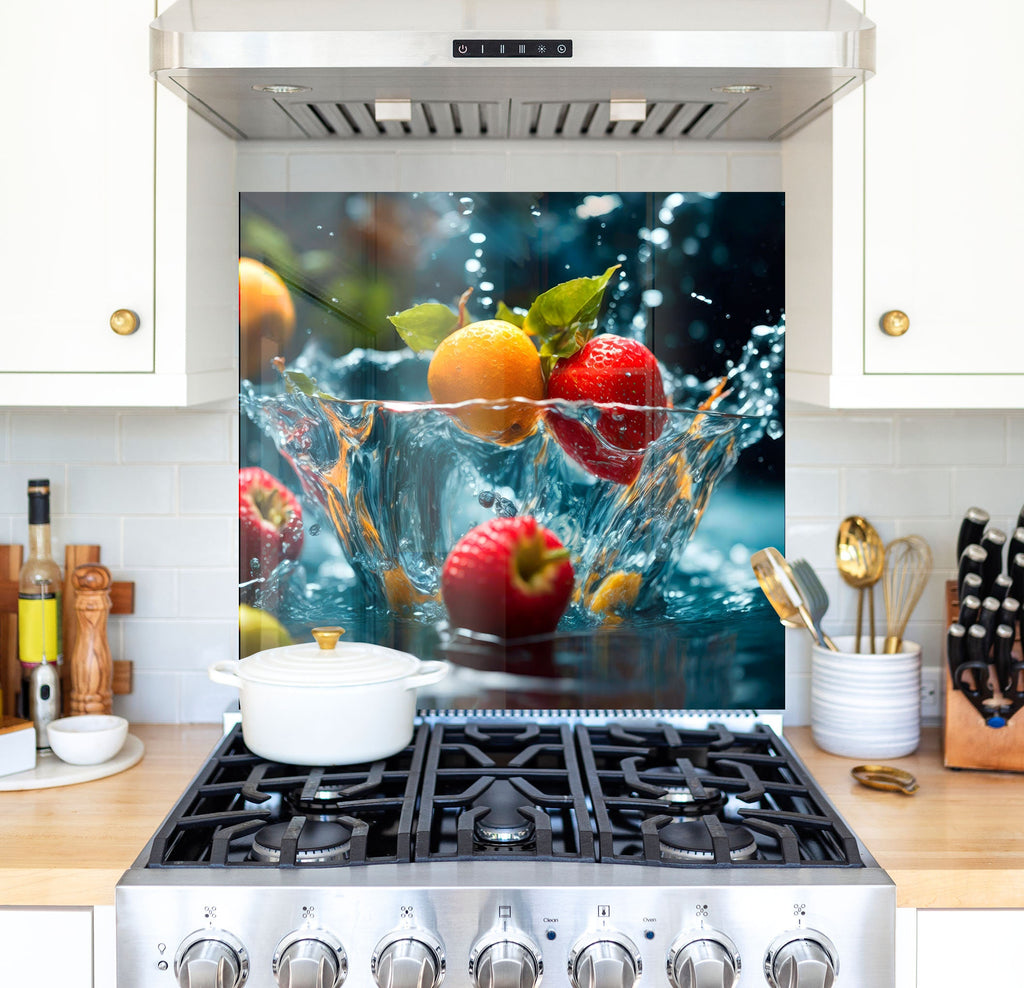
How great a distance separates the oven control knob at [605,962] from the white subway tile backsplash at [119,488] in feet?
3.69

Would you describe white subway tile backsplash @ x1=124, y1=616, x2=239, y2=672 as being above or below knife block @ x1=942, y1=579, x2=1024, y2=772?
above

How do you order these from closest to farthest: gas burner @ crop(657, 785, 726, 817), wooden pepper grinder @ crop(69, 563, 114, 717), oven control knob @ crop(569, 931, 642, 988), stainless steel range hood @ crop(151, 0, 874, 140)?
oven control knob @ crop(569, 931, 642, 988), stainless steel range hood @ crop(151, 0, 874, 140), gas burner @ crop(657, 785, 726, 817), wooden pepper grinder @ crop(69, 563, 114, 717)

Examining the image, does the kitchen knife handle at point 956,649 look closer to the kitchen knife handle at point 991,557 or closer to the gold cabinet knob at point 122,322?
the kitchen knife handle at point 991,557

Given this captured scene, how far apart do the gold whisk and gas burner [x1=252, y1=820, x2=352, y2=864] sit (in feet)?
3.30

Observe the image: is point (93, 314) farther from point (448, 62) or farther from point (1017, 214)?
point (1017, 214)

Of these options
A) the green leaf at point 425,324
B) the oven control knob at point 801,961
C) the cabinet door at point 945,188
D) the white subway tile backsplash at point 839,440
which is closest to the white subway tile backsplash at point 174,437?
the green leaf at point 425,324

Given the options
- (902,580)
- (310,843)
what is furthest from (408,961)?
(902,580)

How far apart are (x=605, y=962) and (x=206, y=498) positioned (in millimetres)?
1119

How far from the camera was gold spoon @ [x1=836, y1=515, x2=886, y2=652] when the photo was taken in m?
2.04

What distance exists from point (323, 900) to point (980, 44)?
1467 mm

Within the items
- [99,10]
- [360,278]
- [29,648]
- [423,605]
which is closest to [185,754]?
[29,648]

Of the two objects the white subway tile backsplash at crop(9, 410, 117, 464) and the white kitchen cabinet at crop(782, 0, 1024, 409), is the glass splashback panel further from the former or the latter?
the white kitchen cabinet at crop(782, 0, 1024, 409)

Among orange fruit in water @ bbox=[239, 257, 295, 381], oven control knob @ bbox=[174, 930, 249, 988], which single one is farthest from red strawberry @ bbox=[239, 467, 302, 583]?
oven control knob @ bbox=[174, 930, 249, 988]

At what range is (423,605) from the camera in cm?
208
